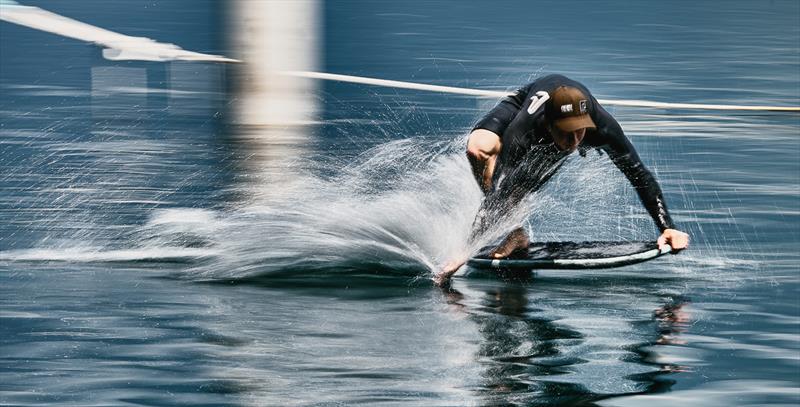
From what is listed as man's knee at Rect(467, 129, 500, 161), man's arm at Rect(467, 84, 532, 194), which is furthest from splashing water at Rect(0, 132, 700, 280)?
man's knee at Rect(467, 129, 500, 161)

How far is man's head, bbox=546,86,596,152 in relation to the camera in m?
9.43

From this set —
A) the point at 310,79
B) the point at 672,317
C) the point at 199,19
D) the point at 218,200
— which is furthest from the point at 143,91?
the point at 199,19

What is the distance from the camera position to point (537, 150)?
980cm

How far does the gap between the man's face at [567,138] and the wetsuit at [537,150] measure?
0.07 m

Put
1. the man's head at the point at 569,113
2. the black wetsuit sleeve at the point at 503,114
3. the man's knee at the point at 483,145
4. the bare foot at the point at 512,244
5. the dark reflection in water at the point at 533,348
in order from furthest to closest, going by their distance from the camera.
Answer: the bare foot at the point at 512,244 < the black wetsuit sleeve at the point at 503,114 < the man's knee at the point at 483,145 < the man's head at the point at 569,113 < the dark reflection in water at the point at 533,348

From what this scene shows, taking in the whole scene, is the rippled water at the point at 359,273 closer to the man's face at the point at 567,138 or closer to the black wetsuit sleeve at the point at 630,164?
the black wetsuit sleeve at the point at 630,164

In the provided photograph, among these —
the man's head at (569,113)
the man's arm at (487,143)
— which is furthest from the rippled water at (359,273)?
the man's head at (569,113)

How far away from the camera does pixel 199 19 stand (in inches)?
1587

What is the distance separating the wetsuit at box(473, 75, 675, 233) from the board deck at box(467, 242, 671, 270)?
204mm

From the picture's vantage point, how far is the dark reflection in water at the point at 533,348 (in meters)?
7.27

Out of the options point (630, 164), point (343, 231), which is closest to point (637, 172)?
point (630, 164)

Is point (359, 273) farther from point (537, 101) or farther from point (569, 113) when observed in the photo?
point (569, 113)

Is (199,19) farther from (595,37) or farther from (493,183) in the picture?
(493,183)

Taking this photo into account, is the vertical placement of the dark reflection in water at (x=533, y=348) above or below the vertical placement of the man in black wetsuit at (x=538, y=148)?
below
